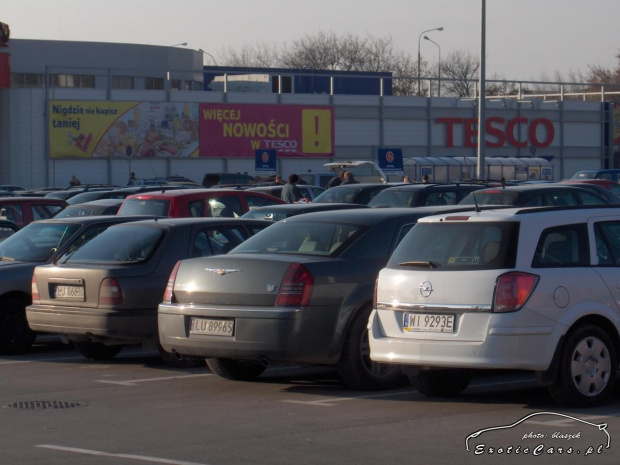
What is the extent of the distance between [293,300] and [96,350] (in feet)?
12.7

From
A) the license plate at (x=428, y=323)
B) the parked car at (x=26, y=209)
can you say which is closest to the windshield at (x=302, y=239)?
the license plate at (x=428, y=323)

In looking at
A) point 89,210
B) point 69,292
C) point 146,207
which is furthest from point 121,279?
point 89,210

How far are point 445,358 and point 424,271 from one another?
0.75m

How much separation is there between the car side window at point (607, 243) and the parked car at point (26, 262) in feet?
19.4

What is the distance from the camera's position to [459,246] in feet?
28.4

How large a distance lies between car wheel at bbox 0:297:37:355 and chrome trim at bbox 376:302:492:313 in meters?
5.53

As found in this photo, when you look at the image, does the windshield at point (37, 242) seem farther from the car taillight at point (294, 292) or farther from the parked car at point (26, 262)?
the car taillight at point (294, 292)

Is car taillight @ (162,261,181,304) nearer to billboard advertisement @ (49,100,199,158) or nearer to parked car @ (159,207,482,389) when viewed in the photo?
parked car @ (159,207,482,389)

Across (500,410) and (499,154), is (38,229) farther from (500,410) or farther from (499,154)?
(499,154)

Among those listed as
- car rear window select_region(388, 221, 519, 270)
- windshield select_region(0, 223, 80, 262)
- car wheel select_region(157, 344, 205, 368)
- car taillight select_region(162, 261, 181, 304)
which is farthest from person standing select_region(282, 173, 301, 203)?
car rear window select_region(388, 221, 519, 270)

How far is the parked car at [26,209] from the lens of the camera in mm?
17625

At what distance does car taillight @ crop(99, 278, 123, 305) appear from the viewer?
10.9m

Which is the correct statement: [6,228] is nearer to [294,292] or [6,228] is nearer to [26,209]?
[26,209]

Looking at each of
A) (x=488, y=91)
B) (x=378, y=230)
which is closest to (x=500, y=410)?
(x=378, y=230)
